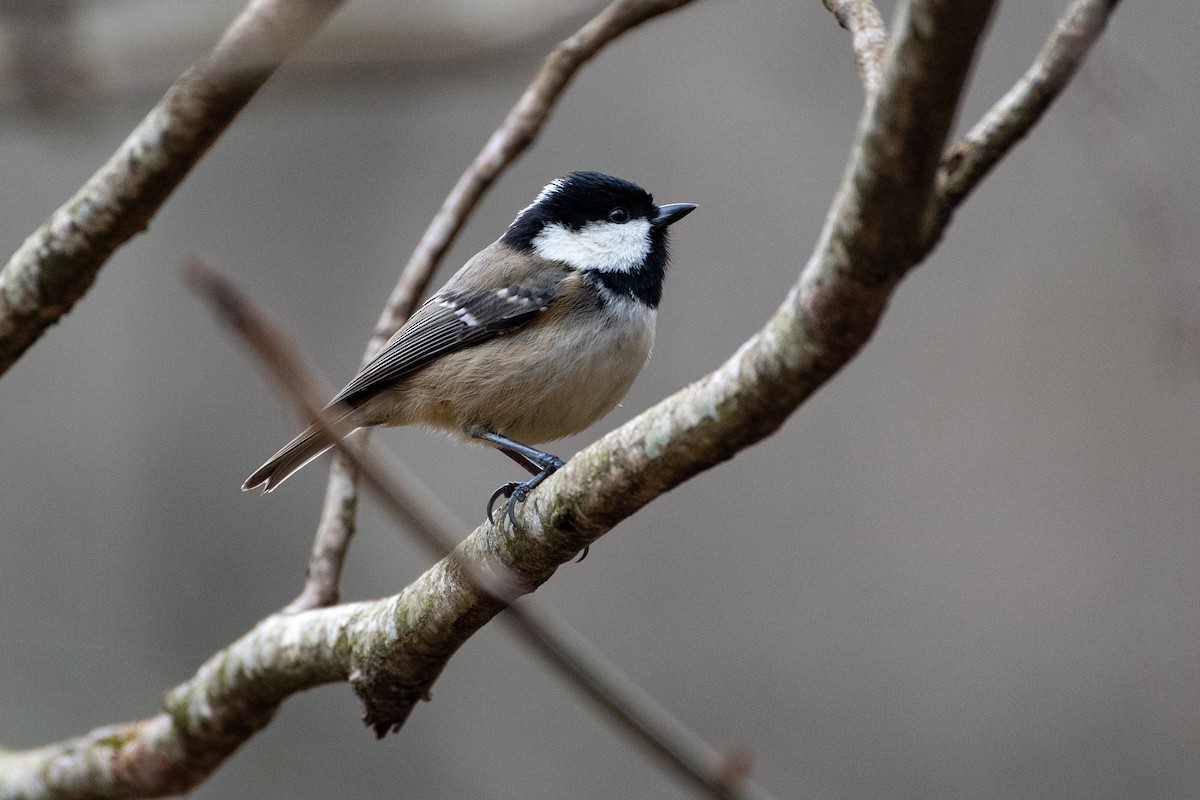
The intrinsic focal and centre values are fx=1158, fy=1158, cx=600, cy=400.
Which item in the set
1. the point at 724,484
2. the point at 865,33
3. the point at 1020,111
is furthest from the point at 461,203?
the point at 724,484

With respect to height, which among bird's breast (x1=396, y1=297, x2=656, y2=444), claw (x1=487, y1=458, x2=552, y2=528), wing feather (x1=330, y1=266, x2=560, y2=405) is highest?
wing feather (x1=330, y1=266, x2=560, y2=405)

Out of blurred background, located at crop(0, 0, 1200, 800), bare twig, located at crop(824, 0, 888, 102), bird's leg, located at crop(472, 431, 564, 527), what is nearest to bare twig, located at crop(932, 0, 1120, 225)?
bare twig, located at crop(824, 0, 888, 102)

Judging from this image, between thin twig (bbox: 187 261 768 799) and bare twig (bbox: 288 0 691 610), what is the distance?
7.65ft

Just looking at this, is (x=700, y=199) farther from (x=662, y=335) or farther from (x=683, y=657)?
(x=683, y=657)

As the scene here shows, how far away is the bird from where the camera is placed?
11.5 ft

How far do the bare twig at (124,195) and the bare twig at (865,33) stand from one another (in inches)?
46.6

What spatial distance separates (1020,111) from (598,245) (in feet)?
7.56

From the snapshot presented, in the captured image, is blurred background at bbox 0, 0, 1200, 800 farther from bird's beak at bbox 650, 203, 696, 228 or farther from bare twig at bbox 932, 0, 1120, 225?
bare twig at bbox 932, 0, 1120, 225

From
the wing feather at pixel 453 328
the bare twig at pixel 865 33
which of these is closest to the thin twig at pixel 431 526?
the bare twig at pixel 865 33

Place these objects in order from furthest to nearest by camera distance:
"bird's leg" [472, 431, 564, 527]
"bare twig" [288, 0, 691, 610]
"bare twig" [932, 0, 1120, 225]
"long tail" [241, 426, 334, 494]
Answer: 1. "long tail" [241, 426, 334, 494]
2. "bare twig" [288, 0, 691, 610]
3. "bird's leg" [472, 431, 564, 527]
4. "bare twig" [932, 0, 1120, 225]

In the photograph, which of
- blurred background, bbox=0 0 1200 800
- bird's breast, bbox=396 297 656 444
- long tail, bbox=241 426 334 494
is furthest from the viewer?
blurred background, bbox=0 0 1200 800

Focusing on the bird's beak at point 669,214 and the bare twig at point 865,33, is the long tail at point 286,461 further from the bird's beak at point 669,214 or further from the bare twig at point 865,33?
the bare twig at point 865,33

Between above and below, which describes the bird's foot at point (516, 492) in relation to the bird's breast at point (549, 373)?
below

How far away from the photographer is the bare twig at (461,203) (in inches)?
133
